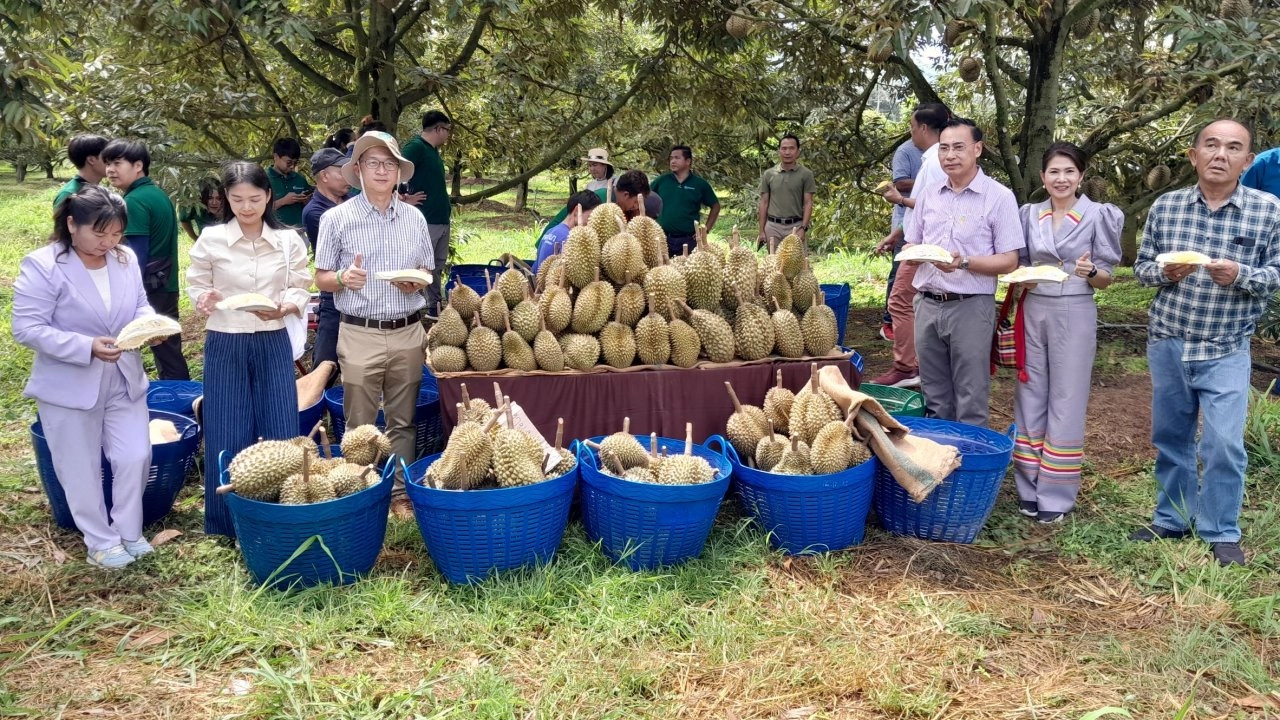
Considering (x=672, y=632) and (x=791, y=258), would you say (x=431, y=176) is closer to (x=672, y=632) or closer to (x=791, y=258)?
(x=791, y=258)

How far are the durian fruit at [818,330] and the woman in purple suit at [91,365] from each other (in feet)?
10.3

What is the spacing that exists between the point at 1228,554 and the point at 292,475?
391 cm

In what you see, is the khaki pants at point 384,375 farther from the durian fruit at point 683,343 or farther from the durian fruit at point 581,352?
the durian fruit at point 683,343

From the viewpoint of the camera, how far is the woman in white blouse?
3695mm

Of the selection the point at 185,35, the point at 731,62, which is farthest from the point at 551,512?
the point at 731,62

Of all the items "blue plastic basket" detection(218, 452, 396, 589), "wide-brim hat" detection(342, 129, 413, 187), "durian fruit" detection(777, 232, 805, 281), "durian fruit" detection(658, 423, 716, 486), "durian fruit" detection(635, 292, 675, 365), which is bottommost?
"blue plastic basket" detection(218, 452, 396, 589)

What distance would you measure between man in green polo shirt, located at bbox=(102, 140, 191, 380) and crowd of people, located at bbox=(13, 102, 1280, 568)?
264 millimetres

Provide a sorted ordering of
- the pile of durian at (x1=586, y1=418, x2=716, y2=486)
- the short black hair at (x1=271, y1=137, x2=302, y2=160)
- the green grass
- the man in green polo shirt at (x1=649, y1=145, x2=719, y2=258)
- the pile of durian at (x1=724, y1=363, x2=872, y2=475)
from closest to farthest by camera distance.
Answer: the green grass → the pile of durian at (x1=586, y1=418, x2=716, y2=486) → the pile of durian at (x1=724, y1=363, x2=872, y2=475) → the short black hair at (x1=271, y1=137, x2=302, y2=160) → the man in green polo shirt at (x1=649, y1=145, x2=719, y2=258)

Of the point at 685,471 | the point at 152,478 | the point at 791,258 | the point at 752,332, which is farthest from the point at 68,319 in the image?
the point at 791,258

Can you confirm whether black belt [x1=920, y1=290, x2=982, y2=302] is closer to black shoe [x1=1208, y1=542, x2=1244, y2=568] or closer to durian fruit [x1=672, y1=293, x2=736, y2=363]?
durian fruit [x1=672, y1=293, x2=736, y2=363]

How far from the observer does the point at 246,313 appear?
3.74 m

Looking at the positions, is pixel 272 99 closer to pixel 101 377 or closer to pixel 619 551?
pixel 101 377

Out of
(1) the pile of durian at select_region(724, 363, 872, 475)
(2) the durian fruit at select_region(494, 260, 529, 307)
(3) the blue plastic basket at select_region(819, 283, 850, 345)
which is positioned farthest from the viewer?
(3) the blue plastic basket at select_region(819, 283, 850, 345)

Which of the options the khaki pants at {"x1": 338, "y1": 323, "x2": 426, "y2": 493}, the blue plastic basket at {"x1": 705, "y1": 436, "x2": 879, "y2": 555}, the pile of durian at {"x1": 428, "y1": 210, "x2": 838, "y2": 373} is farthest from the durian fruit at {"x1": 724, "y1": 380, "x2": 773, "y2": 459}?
the khaki pants at {"x1": 338, "y1": 323, "x2": 426, "y2": 493}
